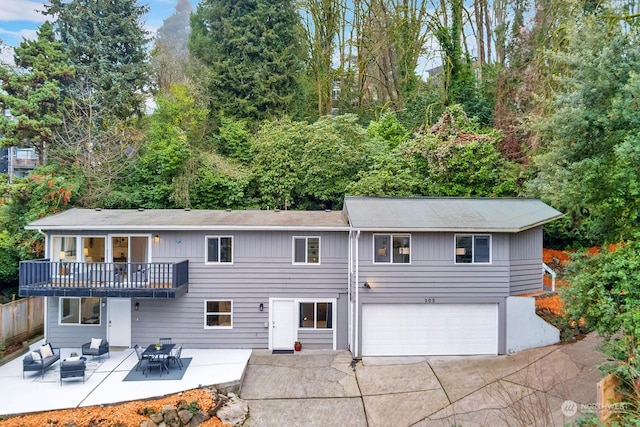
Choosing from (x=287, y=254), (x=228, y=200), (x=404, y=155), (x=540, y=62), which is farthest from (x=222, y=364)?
(x=540, y=62)

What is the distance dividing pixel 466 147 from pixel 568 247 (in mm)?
7358

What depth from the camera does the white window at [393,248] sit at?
1167 centimetres

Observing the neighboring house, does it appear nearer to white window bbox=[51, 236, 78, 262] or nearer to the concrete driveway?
white window bbox=[51, 236, 78, 262]

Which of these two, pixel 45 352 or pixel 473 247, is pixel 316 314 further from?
pixel 45 352

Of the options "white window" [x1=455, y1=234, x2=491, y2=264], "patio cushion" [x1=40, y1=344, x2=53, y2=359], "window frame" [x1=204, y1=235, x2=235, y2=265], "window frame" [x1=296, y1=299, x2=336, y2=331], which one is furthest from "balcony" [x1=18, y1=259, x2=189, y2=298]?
"white window" [x1=455, y1=234, x2=491, y2=264]

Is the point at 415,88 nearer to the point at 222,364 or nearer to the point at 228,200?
the point at 228,200

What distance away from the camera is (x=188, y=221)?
12562mm

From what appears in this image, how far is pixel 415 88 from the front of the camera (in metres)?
24.8

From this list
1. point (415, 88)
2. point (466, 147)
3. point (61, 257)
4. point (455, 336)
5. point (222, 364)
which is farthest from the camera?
point (415, 88)

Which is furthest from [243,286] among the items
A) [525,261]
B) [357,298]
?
[525,261]

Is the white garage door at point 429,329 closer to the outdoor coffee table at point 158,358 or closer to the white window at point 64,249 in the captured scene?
the outdoor coffee table at point 158,358

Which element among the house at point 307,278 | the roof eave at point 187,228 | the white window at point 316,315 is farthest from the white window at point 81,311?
the white window at point 316,315

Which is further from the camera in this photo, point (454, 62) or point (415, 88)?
point (415, 88)

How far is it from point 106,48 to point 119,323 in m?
13.7
